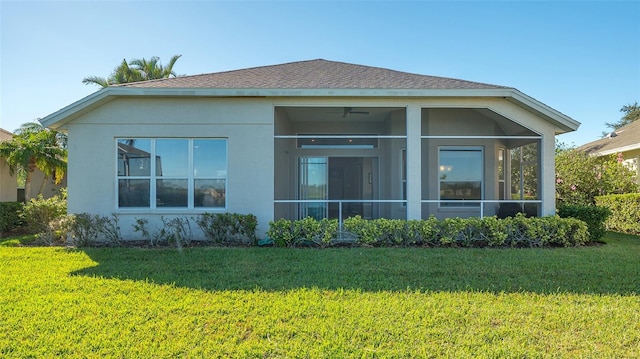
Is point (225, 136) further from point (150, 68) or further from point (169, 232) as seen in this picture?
point (150, 68)

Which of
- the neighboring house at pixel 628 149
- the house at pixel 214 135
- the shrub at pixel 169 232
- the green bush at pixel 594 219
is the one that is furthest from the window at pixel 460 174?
the shrub at pixel 169 232

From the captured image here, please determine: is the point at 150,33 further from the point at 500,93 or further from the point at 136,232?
the point at 500,93

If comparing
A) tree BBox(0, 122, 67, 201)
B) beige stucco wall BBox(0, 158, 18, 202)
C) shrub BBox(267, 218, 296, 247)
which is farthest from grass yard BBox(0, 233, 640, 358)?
beige stucco wall BBox(0, 158, 18, 202)

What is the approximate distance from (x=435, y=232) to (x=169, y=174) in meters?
6.25

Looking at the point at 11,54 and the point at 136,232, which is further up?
the point at 11,54

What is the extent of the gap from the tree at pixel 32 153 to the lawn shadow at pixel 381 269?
29.0 feet

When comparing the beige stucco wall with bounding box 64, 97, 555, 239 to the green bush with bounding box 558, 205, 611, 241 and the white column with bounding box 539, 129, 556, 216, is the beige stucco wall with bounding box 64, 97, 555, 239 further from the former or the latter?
the green bush with bounding box 558, 205, 611, 241

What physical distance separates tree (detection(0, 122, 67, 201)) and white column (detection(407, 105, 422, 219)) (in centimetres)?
1343

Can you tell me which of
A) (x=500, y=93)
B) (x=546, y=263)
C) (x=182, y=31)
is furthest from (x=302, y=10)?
(x=546, y=263)

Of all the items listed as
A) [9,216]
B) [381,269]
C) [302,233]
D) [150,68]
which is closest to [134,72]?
[150,68]

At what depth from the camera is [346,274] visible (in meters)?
5.18

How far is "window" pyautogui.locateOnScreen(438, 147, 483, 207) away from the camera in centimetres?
1050

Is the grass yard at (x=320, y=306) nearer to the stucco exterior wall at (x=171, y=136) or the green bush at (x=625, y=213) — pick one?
the stucco exterior wall at (x=171, y=136)

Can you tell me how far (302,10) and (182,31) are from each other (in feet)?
12.6
